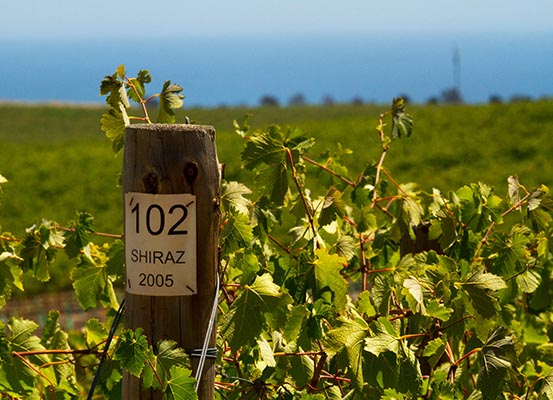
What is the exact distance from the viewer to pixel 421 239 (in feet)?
9.94

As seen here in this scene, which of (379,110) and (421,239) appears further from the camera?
(379,110)

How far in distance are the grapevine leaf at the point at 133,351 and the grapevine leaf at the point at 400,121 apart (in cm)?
134

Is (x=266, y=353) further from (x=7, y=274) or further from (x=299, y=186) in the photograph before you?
(x=7, y=274)

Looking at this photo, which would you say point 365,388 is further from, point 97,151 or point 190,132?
point 97,151

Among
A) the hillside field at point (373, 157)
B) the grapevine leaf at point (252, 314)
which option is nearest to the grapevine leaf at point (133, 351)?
the grapevine leaf at point (252, 314)

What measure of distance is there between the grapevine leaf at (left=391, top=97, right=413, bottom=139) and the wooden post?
1097mm

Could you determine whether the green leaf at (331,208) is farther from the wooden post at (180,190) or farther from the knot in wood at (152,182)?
the knot in wood at (152,182)

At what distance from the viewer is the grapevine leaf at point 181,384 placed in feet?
6.38

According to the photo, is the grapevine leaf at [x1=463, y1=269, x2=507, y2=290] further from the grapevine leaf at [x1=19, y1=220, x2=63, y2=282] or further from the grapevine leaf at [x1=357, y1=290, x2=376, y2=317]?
the grapevine leaf at [x1=19, y1=220, x2=63, y2=282]

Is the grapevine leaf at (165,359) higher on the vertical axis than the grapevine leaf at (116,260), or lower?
lower

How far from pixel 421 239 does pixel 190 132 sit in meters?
1.24

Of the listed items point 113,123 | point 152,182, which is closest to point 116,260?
point 113,123

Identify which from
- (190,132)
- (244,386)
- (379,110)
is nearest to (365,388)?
(244,386)

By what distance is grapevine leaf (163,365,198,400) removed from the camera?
6.38 ft
